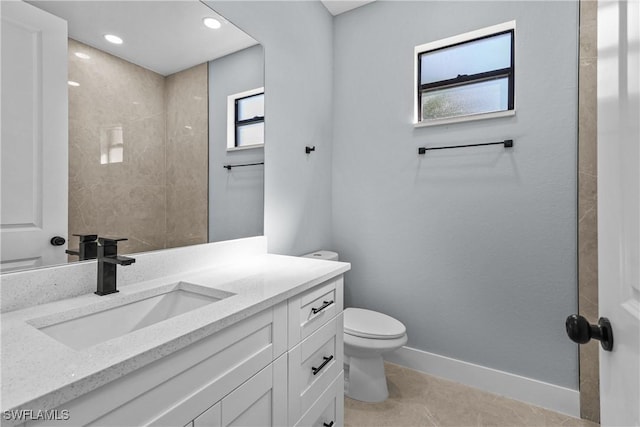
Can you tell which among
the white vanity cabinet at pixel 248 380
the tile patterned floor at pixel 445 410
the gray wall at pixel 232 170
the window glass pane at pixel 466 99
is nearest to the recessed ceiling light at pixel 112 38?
the gray wall at pixel 232 170

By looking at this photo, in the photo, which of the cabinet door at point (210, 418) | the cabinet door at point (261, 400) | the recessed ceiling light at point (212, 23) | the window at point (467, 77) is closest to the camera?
the cabinet door at point (210, 418)

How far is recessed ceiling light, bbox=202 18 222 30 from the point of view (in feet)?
4.81

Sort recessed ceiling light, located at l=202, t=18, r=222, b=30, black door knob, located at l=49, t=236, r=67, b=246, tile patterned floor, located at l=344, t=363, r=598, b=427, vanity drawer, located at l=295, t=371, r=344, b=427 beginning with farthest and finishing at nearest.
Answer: tile patterned floor, located at l=344, t=363, r=598, b=427 → recessed ceiling light, located at l=202, t=18, r=222, b=30 → vanity drawer, located at l=295, t=371, r=344, b=427 → black door knob, located at l=49, t=236, r=67, b=246

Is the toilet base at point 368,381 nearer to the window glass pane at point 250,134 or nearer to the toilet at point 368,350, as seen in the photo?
the toilet at point 368,350

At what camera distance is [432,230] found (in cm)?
221

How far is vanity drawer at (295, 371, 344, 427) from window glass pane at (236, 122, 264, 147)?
129 cm

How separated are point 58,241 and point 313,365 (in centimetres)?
101

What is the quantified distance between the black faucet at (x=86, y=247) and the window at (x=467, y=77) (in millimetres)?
2016

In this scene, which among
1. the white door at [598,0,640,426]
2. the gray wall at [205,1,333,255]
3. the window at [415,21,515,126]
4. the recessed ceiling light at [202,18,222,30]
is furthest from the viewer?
the window at [415,21,515,126]

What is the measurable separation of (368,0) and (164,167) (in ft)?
6.79

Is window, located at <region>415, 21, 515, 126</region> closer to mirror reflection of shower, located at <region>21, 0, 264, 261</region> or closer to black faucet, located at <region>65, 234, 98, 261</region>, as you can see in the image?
mirror reflection of shower, located at <region>21, 0, 264, 261</region>

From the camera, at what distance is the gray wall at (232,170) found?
5.01ft

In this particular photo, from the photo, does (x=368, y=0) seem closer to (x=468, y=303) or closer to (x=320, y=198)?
(x=320, y=198)

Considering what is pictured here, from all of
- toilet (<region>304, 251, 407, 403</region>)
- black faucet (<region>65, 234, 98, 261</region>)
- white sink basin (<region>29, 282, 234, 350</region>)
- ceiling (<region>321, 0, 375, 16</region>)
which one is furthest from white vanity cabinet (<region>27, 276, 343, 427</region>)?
ceiling (<region>321, 0, 375, 16</region>)
